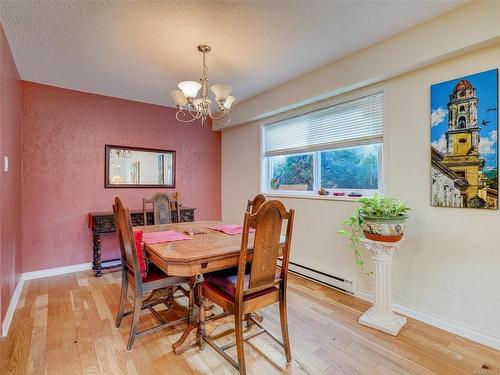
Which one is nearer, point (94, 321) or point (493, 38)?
point (493, 38)

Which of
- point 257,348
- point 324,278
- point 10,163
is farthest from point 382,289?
point 10,163

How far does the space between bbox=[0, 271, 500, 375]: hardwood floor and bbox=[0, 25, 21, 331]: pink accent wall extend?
37 centimetres

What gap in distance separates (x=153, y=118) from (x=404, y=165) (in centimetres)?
358

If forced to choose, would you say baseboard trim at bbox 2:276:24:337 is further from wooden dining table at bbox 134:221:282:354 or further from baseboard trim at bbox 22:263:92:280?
wooden dining table at bbox 134:221:282:354

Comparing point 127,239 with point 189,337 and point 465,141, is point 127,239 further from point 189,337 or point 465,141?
point 465,141

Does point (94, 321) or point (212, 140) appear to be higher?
point (212, 140)

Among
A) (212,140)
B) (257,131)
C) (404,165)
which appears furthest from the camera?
(212,140)

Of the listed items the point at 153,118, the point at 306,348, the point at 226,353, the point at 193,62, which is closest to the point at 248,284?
the point at 226,353

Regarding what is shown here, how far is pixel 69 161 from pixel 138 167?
883 mm

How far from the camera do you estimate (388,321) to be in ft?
7.21

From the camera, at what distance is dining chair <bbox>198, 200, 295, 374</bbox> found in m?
1.58

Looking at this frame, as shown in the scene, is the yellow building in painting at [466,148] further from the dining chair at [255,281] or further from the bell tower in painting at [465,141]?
the dining chair at [255,281]

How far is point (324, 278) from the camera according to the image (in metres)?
3.09

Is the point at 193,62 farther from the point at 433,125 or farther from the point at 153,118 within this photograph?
the point at 433,125
